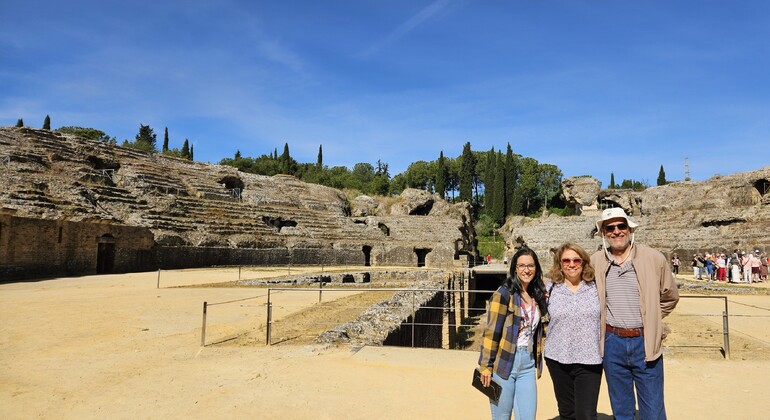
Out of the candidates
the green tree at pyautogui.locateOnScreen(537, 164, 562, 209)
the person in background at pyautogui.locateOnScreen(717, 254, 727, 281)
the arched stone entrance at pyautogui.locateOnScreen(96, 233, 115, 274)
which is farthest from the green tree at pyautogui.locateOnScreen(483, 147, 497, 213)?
the arched stone entrance at pyautogui.locateOnScreen(96, 233, 115, 274)

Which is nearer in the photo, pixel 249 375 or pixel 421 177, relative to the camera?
pixel 249 375

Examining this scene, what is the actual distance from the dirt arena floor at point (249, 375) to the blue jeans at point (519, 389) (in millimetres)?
1330

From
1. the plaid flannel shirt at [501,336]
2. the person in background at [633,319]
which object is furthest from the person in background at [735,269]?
the plaid flannel shirt at [501,336]

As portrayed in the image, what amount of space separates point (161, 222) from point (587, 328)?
94.0 ft

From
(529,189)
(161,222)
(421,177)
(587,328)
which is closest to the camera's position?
(587,328)

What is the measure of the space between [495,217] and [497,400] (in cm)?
6069

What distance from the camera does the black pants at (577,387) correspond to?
3.15 meters

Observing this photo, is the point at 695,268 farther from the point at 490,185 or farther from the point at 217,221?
the point at 490,185

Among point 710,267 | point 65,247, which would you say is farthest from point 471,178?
point 65,247

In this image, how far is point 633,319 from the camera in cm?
301

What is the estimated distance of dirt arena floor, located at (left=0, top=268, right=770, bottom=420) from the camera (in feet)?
15.3

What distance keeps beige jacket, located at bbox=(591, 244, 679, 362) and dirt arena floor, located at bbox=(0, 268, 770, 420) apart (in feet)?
6.23

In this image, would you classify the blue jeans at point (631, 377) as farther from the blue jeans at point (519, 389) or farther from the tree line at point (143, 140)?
the tree line at point (143, 140)

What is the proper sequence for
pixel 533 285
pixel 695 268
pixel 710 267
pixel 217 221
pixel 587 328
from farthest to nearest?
pixel 217 221
pixel 695 268
pixel 710 267
pixel 533 285
pixel 587 328
